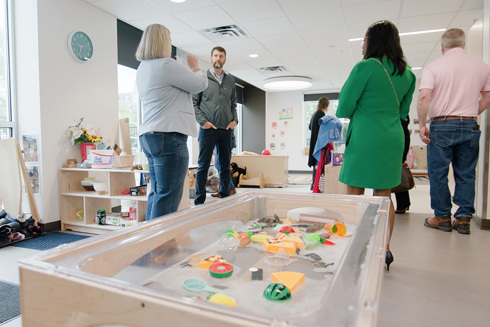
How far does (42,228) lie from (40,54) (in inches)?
60.8

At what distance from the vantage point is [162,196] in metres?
1.66

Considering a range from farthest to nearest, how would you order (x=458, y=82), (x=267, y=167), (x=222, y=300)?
1. (x=267, y=167)
2. (x=458, y=82)
3. (x=222, y=300)

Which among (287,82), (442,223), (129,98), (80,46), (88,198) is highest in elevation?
(287,82)

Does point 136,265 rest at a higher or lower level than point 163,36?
lower

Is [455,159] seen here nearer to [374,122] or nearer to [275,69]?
[374,122]

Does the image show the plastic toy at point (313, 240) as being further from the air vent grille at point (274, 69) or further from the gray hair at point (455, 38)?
the air vent grille at point (274, 69)

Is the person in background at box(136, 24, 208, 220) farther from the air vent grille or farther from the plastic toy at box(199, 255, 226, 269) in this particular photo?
the air vent grille

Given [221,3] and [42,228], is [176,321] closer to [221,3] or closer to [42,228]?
[42,228]

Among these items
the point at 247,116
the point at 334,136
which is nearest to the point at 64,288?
the point at 334,136

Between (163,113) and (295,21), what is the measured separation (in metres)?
2.88

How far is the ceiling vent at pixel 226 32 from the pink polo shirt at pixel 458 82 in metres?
2.55

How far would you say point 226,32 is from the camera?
423 cm

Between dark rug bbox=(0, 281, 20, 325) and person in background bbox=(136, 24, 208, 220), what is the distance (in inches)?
27.6

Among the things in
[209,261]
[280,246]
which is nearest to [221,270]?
[209,261]
